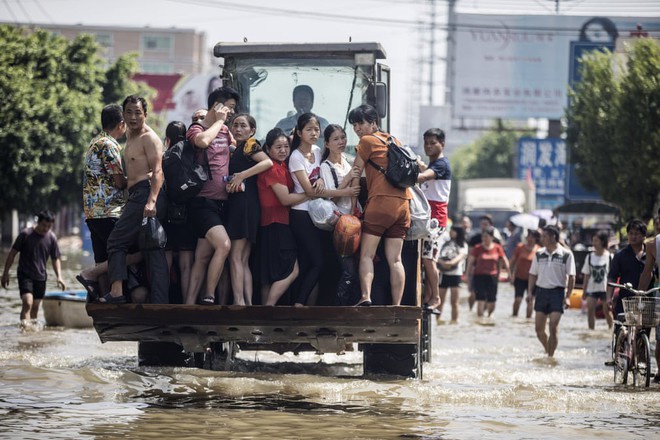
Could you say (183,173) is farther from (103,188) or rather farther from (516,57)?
(516,57)

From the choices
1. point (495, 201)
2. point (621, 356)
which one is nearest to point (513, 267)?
point (621, 356)

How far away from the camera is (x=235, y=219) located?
1083 centimetres

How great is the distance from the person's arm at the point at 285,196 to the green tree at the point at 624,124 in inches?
930

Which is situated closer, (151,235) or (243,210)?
(151,235)

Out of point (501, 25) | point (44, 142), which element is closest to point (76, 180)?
point (44, 142)

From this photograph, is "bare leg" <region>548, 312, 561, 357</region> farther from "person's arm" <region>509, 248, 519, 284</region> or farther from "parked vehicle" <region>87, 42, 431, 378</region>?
"person's arm" <region>509, 248, 519, 284</region>

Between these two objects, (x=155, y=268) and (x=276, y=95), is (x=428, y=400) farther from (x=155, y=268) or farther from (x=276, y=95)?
(x=276, y=95)

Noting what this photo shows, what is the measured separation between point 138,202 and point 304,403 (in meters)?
2.22

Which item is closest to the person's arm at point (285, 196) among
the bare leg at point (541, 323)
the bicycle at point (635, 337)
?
the bicycle at point (635, 337)

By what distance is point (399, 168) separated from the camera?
10.8 meters

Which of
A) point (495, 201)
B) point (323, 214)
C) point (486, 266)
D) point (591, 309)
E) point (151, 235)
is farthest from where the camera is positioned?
point (495, 201)

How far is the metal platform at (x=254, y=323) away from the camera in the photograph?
415 inches

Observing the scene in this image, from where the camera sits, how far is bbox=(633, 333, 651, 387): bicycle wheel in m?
12.7

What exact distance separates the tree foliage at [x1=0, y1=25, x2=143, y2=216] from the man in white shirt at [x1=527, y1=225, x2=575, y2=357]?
86.5ft
